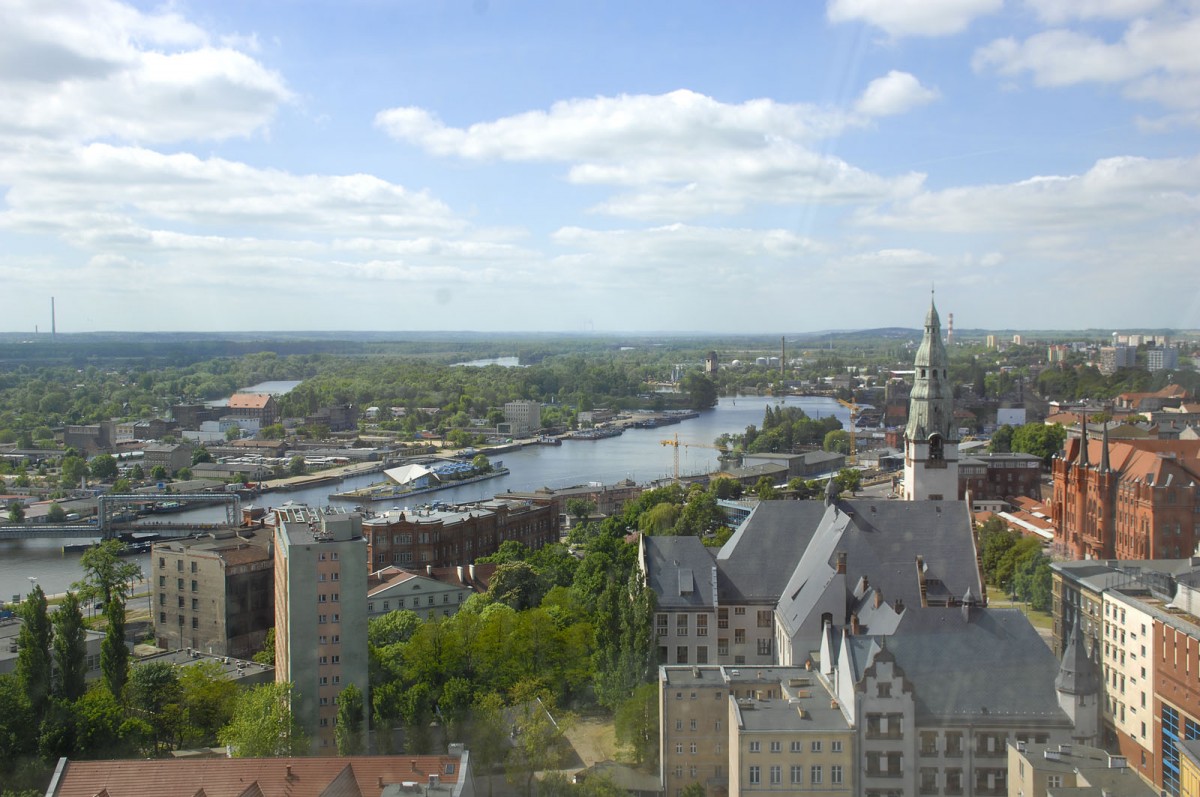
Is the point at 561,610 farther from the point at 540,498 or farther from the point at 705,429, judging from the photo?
the point at 705,429

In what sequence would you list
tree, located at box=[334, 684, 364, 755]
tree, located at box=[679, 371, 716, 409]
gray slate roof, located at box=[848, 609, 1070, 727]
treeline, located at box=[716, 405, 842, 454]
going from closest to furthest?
gray slate roof, located at box=[848, 609, 1070, 727] → tree, located at box=[334, 684, 364, 755] → treeline, located at box=[716, 405, 842, 454] → tree, located at box=[679, 371, 716, 409]

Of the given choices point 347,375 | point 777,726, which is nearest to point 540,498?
point 777,726

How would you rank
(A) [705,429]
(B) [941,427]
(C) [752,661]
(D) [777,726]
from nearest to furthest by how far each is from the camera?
(D) [777,726] < (C) [752,661] < (B) [941,427] < (A) [705,429]

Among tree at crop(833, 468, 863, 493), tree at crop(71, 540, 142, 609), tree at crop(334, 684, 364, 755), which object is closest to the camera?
tree at crop(334, 684, 364, 755)

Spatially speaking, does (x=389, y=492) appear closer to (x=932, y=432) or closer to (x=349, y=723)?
(x=932, y=432)

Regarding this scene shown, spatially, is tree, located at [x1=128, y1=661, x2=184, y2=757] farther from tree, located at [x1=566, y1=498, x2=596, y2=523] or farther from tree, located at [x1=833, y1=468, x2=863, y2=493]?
tree, located at [x1=833, y1=468, x2=863, y2=493]

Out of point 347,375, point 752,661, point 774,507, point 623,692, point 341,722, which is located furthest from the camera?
point 347,375

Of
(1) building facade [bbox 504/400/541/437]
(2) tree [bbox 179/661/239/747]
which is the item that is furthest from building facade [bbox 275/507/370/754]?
(1) building facade [bbox 504/400/541/437]
